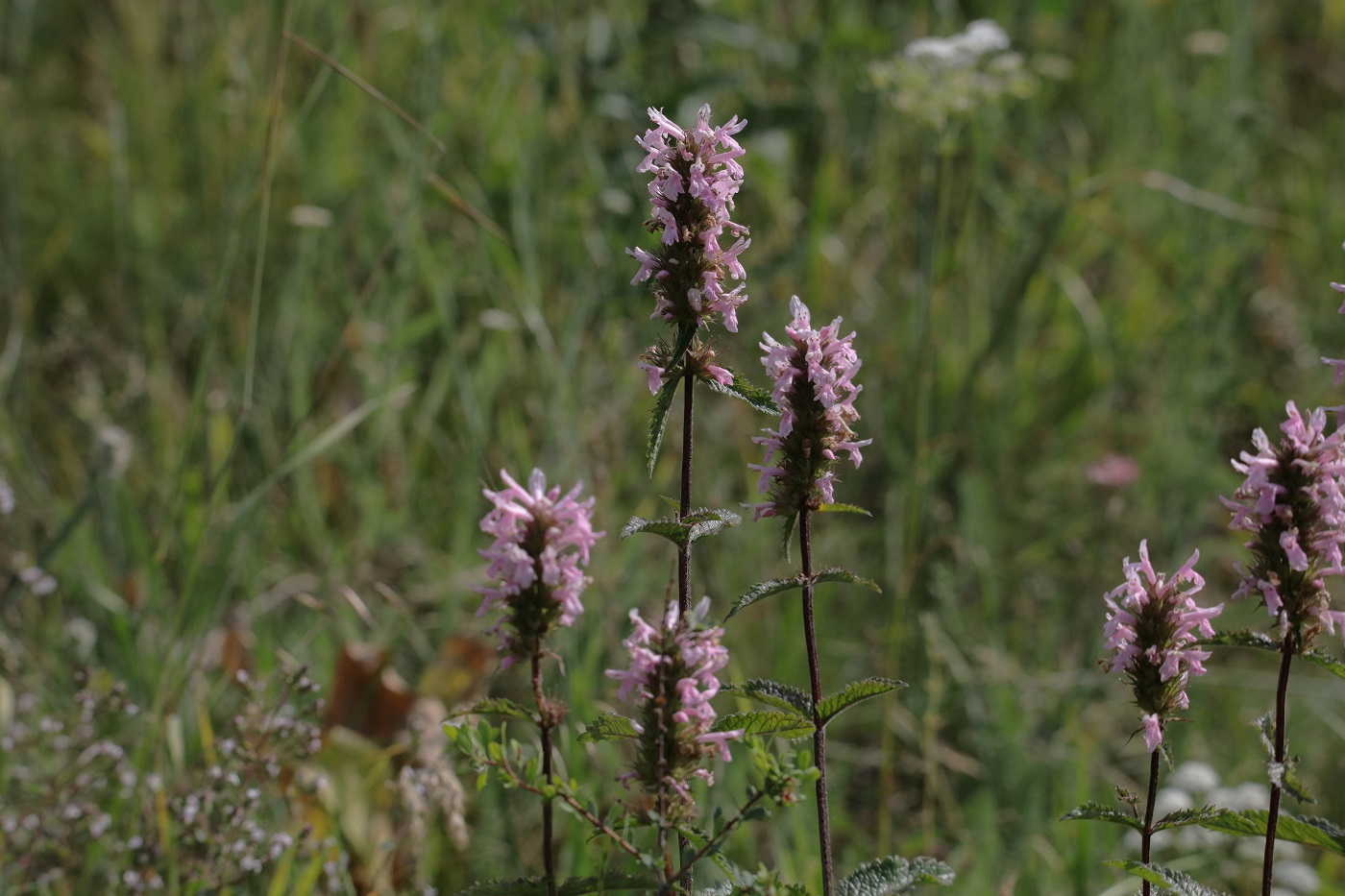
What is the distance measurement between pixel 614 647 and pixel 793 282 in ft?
5.41

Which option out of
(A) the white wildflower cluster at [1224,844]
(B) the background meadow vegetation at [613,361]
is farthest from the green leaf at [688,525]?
(A) the white wildflower cluster at [1224,844]

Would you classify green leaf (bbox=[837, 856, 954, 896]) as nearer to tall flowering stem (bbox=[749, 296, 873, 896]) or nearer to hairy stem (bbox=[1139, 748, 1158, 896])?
tall flowering stem (bbox=[749, 296, 873, 896])

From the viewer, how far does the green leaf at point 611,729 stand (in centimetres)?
141

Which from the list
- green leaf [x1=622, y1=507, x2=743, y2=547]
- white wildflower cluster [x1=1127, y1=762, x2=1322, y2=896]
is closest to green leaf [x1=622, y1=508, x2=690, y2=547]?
green leaf [x1=622, y1=507, x2=743, y2=547]

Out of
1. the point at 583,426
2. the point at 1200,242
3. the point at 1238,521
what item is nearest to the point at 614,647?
the point at 583,426

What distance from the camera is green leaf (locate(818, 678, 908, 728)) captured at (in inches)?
57.1

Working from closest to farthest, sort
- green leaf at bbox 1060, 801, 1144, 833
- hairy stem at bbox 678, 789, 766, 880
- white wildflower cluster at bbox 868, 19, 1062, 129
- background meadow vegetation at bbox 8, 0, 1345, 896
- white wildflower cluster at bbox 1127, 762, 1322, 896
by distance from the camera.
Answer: hairy stem at bbox 678, 789, 766, 880
green leaf at bbox 1060, 801, 1144, 833
white wildflower cluster at bbox 1127, 762, 1322, 896
background meadow vegetation at bbox 8, 0, 1345, 896
white wildflower cluster at bbox 868, 19, 1062, 129

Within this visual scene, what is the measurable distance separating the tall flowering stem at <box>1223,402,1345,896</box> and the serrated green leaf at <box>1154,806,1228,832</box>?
7 cm

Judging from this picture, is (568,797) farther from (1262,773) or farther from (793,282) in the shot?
(793,282)

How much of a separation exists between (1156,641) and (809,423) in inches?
18.3

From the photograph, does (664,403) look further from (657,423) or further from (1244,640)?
(1244,640)

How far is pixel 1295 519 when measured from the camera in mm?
1405

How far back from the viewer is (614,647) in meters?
3.03

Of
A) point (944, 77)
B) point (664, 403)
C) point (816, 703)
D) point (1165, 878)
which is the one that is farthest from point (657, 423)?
point (944, 77)
